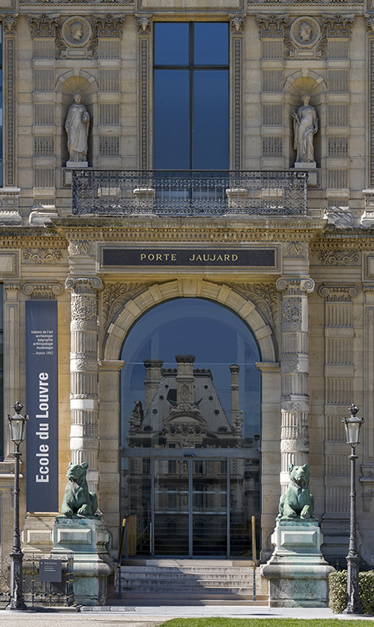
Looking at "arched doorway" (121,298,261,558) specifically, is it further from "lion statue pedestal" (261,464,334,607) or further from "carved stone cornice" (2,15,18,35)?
"carved stone cornice" (2,15,18,35)

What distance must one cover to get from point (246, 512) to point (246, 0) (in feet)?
45.1

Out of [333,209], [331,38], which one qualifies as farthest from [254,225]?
[331,38]

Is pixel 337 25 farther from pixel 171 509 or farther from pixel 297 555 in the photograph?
pixel 297 555

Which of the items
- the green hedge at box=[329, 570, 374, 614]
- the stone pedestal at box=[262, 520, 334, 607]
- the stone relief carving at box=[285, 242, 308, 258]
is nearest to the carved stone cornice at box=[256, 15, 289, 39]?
the stone relief carving at box=[285, 242, 308, 258]

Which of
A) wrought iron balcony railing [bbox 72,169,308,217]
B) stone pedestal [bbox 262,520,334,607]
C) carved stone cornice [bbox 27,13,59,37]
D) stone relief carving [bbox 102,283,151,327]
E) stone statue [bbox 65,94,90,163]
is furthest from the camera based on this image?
carved stone cornice [bbox 27,13,59,37]

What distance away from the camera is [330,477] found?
37156 millimetres

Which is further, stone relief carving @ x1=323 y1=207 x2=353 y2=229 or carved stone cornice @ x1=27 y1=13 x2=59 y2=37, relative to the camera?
carved stone cornice @ x1=27 y1=13 x2=59 y2=37

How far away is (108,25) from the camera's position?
38.0 metres

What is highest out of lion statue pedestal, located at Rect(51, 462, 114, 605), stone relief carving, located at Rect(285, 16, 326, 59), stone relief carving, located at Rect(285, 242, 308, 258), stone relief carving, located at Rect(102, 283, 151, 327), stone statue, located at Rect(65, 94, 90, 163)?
stone relief carving, located at Rect(285, 16, 326, 59)

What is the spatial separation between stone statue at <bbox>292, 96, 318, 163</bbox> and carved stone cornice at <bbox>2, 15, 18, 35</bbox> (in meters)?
7.98

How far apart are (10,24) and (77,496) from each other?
12.9m

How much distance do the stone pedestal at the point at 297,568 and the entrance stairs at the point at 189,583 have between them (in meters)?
0.81

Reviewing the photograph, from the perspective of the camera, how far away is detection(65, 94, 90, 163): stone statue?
37750mm

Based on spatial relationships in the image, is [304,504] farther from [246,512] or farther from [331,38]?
[331,38]
